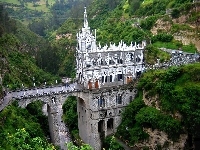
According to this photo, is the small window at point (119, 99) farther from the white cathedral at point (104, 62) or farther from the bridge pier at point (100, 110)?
the white cathedral at point (104, 62)

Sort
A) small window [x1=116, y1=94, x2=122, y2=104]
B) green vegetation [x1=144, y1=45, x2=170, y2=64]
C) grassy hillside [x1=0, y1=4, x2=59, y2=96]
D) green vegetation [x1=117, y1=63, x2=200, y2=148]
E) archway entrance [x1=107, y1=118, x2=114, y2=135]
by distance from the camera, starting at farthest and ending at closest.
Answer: grassy hillside [x1=0, y1=4, x2=59, y2=96] < green vegetation [x1=144, y1=45, x2=170, y2=64] < archway entrance [x1=107, y1=118, x2=114, y2=135] < small window [x1=116, y1=94, x2=122, y2=104] < green vegetation [x1=117, y1=63, x2=200, y2=148]

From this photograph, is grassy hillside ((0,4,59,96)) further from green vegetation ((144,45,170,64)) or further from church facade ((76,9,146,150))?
green vegetation ((144,45,170,64))

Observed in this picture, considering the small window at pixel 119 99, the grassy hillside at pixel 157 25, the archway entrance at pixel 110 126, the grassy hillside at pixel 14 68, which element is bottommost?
the archway entrance at pixel 110 126

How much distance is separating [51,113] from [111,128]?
40.2 ft

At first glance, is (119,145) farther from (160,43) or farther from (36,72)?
(36,72)

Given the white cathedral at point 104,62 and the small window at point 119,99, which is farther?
the small window at point 119,99

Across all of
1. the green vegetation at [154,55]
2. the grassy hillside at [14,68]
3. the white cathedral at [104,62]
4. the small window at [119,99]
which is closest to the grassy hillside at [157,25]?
the green vegetation at [154,55]

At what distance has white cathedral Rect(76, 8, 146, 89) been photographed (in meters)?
59.0

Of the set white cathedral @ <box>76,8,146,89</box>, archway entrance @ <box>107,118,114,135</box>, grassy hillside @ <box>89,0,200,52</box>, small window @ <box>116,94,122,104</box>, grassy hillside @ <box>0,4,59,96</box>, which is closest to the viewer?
white cathedral @ <box>76,8,146,89</box>

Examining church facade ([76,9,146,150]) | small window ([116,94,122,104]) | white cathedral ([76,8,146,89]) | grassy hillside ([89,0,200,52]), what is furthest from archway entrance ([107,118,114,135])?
grassy hillside ([89,0,200,52])

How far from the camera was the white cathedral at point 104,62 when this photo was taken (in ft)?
194

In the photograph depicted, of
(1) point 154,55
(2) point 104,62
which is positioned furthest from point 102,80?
(1) point 154,55

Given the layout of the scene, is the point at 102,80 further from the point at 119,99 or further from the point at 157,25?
the point at 157,25

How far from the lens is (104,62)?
59.9 meters
